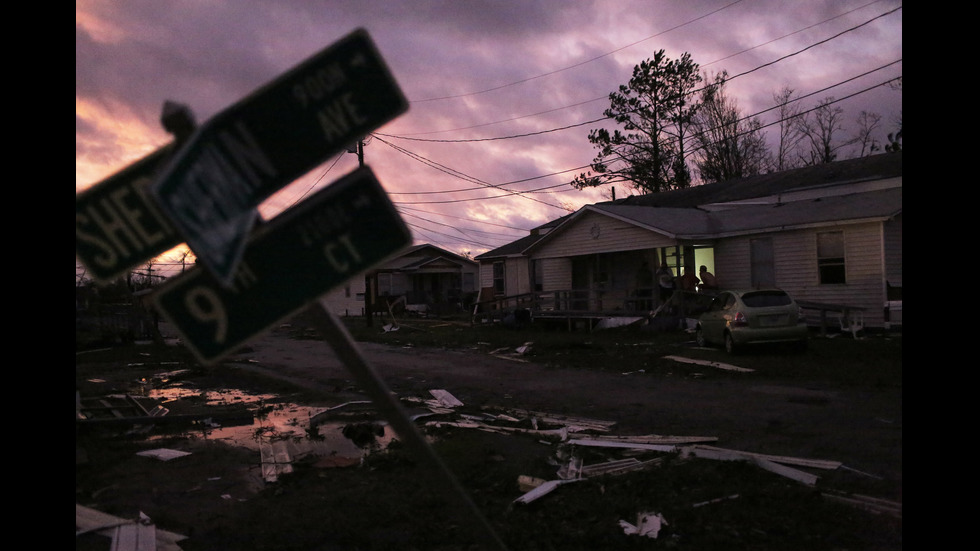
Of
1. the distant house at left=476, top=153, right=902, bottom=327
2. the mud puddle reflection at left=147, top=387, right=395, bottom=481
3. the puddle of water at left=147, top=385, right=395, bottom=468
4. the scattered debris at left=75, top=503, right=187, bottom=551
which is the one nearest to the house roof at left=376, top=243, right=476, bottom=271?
the distant house at left=476, top=153, right=902, bottom=327

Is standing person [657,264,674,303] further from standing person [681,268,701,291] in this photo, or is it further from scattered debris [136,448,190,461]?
scattered debris [136,448,190,461]

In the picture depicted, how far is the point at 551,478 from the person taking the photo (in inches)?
243

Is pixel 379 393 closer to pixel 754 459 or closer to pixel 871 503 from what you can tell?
pixel 871 503

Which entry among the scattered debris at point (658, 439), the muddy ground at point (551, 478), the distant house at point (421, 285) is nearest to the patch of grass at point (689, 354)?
the muddy ground at point (551, 478)

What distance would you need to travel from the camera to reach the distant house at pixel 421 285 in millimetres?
45562

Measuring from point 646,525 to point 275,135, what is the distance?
4.16m

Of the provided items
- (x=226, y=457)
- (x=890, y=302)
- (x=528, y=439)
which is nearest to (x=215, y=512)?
(x=226, y=457)

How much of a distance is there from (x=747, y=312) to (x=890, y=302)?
6450mm

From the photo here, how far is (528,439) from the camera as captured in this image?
783 cm

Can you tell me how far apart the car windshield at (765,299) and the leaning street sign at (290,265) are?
585 inches

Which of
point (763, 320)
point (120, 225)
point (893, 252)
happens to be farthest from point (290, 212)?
point (893, 252)

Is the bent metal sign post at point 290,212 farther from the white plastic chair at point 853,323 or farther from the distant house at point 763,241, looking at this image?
the distant house at point 763,241

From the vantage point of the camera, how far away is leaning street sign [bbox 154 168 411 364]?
6.31ft
